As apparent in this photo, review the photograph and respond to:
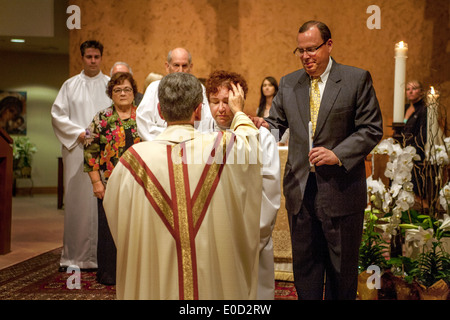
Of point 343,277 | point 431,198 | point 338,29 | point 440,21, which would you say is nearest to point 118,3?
point 338,29

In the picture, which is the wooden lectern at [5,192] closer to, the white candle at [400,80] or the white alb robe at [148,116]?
the white alb robe at [148,116]

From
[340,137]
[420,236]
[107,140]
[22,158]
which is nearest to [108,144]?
[107,140]

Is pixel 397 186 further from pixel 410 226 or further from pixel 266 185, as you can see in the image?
pixel 266 185

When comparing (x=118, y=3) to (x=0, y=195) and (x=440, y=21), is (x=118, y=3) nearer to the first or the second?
(x=0, y=195)

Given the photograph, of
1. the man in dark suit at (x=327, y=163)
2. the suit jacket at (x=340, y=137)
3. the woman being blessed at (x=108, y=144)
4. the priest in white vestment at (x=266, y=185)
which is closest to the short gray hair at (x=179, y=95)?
the priest in white vestment at (x=266, y=185)

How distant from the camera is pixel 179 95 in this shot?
1.89 meters

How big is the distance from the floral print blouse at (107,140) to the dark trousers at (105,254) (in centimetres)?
35

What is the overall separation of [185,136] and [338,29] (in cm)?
539

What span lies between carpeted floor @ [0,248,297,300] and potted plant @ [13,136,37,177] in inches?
268

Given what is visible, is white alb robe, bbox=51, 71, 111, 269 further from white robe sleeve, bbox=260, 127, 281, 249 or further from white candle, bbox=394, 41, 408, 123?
white robe sleeve, bbox=260, 127, 281, 249

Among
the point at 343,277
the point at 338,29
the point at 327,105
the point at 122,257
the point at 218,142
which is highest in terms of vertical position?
the point at 338,29

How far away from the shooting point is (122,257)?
6.38 feet

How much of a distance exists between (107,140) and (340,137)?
2.02 meters

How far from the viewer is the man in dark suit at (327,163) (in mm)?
2471
